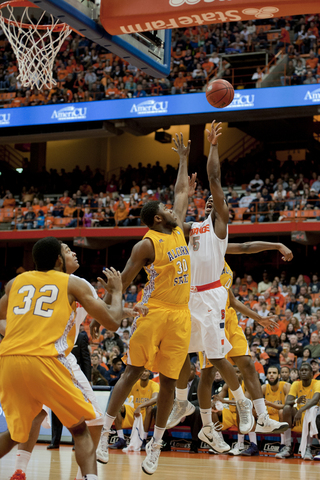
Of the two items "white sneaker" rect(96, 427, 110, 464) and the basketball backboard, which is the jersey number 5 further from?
the basketball backboard

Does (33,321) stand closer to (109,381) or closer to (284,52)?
(109,381)

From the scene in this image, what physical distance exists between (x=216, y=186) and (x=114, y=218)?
51.9 ft

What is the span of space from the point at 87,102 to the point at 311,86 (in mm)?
8137

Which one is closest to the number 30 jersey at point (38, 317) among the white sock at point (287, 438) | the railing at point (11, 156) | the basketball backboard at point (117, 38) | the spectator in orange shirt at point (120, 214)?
the basketball backboard at point (117, 38)

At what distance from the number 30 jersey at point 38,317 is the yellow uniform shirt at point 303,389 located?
22.1ft

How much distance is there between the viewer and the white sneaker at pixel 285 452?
9.69 metres

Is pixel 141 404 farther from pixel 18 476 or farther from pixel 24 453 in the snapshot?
pixel 18 476

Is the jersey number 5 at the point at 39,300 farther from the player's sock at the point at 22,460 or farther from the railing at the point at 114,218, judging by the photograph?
the railing at the point at 114,218

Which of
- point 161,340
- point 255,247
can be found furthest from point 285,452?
point 161,340

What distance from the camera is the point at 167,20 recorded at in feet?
20.9

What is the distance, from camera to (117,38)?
7047 mm

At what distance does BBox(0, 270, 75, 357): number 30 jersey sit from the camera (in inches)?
165

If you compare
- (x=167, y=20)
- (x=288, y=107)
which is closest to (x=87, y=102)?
(x=288, y=107)

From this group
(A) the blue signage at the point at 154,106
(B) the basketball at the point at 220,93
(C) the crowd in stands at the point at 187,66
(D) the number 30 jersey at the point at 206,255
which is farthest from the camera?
(C) the crowd in stands at the point at 187,66
